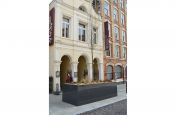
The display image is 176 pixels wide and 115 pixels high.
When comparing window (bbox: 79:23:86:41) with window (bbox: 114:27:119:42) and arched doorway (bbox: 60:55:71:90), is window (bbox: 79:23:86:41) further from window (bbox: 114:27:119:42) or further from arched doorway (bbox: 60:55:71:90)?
window (bbox: 114:27:119:42)

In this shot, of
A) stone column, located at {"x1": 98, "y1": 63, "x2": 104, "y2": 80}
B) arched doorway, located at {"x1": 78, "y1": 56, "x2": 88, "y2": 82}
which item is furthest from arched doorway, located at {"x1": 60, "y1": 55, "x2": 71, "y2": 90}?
stone column, located at {"x1": 98, "y1": 63, "x2": 104, "y2": 80}

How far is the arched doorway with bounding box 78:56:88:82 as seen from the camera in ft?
7.45

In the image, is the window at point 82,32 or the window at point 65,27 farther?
the window at point 82,32

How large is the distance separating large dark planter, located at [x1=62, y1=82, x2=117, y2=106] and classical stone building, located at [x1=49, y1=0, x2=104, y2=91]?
82cm

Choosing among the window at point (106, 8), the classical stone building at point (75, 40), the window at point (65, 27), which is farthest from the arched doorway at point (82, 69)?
the window at point (106, 8)

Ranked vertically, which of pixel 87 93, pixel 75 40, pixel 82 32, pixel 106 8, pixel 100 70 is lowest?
pixel 87 93

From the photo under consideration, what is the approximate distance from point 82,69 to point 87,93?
1.34 m

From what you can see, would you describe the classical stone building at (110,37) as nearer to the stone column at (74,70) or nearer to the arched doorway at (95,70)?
the arched doorway at (95,70)

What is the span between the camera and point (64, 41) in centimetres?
213

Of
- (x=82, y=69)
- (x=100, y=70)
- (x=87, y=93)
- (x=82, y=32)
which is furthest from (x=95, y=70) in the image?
(x=87, y=93)

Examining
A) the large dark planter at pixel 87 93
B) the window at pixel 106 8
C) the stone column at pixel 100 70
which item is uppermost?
the window at pixel 106 8

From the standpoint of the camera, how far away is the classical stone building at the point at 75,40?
2010 millimetres

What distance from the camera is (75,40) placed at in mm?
2215

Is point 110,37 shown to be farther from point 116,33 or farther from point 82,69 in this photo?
point 82,69
